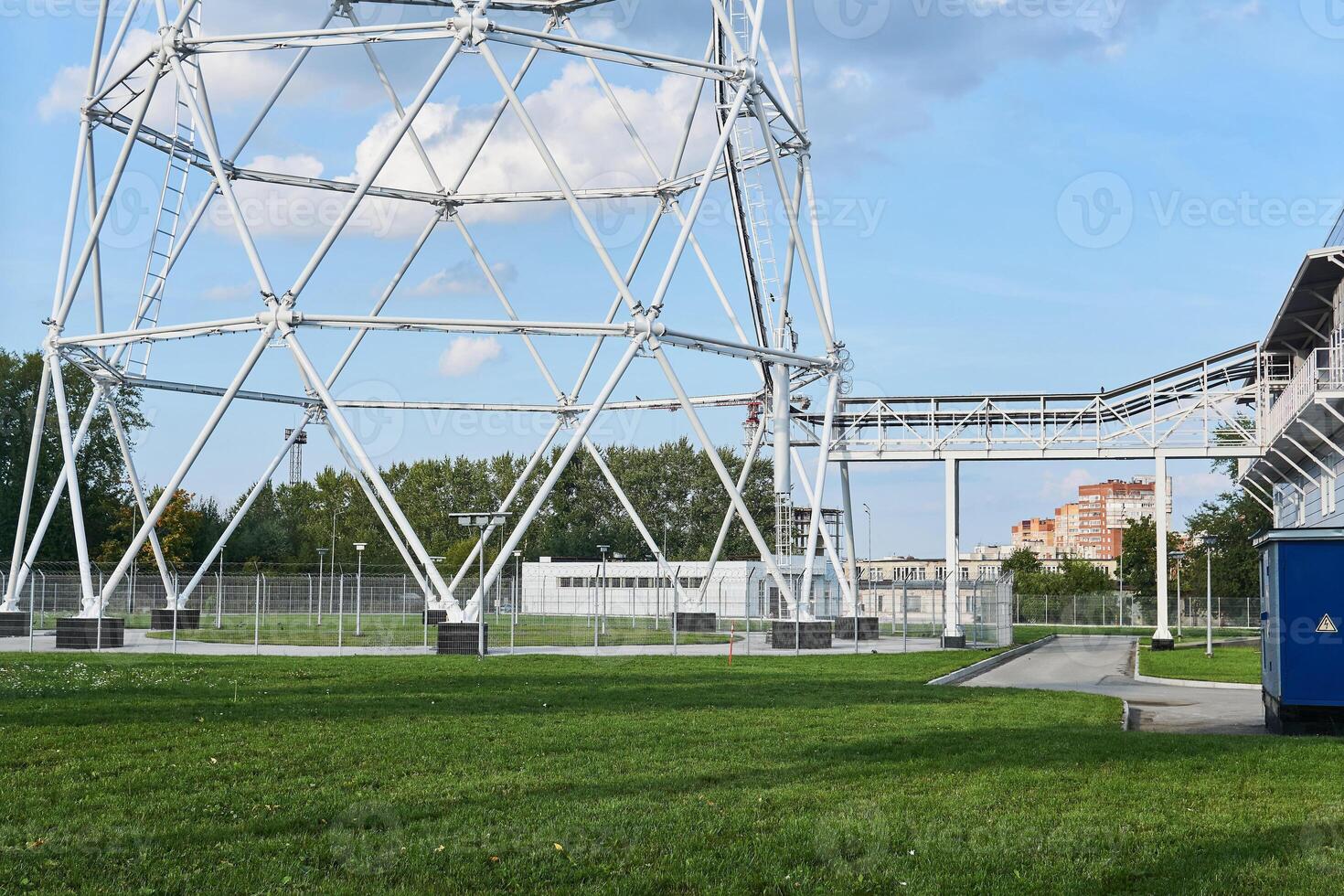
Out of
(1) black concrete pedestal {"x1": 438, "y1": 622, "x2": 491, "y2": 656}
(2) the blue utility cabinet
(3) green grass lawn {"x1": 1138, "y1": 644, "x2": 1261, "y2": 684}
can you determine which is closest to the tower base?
(2) the blue utility cabinet

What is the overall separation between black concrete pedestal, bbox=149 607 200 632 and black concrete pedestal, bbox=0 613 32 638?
16.4ft

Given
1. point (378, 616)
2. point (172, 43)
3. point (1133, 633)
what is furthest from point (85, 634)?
point (1133, 633)

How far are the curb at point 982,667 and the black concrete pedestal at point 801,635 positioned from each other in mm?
4702

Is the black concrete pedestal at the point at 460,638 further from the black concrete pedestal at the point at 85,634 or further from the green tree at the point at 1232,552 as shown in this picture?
the green tree at the point at 1232,552

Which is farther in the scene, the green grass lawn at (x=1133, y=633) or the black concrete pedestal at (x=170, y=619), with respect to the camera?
the green grass lawn at (x=1133, y=633)

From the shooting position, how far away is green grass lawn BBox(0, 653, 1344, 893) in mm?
8117

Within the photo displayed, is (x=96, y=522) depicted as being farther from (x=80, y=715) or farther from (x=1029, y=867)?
(x=1029, y=867)

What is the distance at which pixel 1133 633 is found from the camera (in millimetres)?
66062

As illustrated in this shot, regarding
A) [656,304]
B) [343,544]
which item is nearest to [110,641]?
[656,304]

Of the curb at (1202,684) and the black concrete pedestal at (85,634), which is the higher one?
the black concrete pedestal at (85,634)

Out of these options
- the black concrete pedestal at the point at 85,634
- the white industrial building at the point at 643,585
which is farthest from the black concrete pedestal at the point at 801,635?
the white industrial building at the point at 643,585

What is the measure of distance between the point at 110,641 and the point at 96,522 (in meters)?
54.6

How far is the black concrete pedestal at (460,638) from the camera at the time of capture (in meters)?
31.4

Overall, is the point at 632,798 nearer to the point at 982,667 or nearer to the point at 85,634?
the point at 982,667
